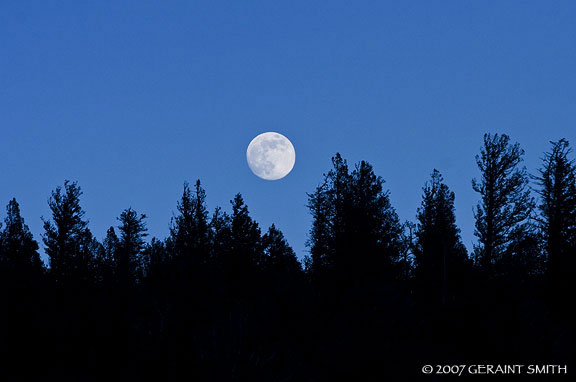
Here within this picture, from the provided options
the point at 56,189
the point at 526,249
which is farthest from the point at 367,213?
the point at 56,189

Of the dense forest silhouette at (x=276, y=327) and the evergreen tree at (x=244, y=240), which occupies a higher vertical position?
the evergreen tree at (x=244, y=240)

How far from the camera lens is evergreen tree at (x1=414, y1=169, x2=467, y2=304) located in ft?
115

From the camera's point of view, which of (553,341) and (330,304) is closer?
(553,341)

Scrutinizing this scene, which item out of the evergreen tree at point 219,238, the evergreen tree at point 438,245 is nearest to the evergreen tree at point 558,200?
the evergreen tree at point 438,245

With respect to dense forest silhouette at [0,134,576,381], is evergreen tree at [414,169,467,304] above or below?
above

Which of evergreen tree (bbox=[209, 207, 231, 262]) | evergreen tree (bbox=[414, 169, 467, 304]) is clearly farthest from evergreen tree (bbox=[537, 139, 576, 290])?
evergreen tree (bbox=[209, 207, 231, 262])

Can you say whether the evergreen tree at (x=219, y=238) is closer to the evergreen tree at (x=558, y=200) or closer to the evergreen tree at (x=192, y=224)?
the evergreen tree at (x=192, y=224)

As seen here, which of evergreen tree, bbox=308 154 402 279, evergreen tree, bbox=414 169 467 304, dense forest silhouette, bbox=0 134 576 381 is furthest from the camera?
evergreen tree, bbox=414 169 467 304

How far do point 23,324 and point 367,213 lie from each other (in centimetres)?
1874

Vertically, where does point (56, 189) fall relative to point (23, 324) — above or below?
above

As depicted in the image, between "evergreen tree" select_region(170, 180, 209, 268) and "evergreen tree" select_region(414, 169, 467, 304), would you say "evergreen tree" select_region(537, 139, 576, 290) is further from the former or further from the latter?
"evergreen tree" select_region(170, 180, 209, 268)

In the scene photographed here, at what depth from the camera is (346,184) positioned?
40594mm

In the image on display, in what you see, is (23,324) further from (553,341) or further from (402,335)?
(553,341)

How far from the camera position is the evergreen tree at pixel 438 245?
3519cm
